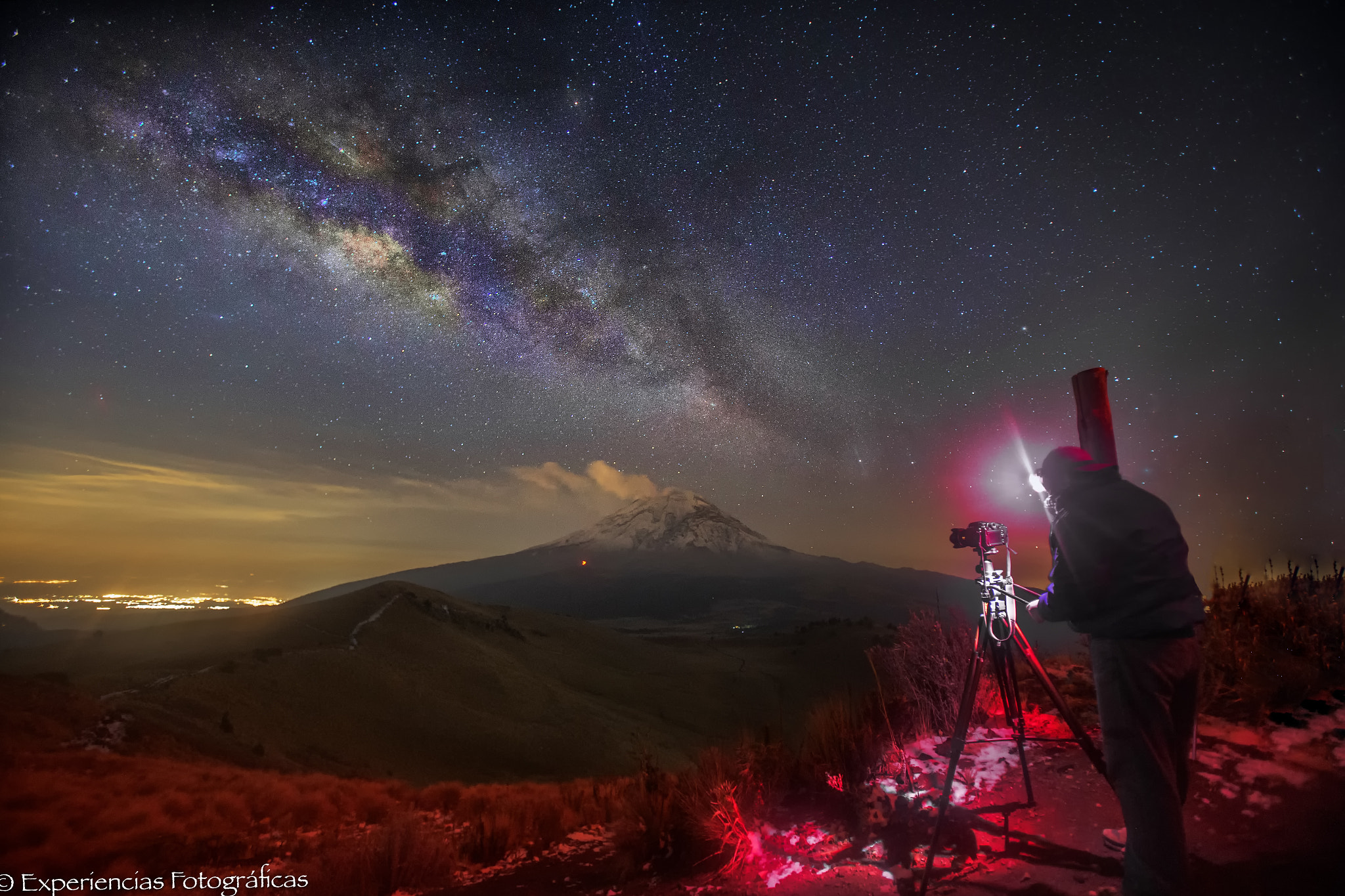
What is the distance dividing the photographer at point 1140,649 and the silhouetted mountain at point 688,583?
233ft

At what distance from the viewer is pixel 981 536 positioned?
390cm

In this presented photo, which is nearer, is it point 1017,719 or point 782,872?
point 782,872

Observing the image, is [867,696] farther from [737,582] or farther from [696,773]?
[737,582]

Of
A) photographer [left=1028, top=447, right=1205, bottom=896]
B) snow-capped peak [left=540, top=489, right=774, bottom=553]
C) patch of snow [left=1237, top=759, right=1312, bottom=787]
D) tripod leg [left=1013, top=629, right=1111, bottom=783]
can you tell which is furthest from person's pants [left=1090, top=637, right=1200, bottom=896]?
snow-capped peak [left=540, top=489, right=774, bottom=553]

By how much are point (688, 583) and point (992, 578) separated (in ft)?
468

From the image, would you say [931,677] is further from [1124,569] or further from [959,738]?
[1124,569]

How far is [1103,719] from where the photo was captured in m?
2.86

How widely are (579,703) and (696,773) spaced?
74.9 ft

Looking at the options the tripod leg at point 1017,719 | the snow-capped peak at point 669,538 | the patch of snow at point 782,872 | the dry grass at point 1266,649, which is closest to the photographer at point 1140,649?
the tripod leg at point 1017,719

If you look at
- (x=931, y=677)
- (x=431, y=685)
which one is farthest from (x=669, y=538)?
(x=931, y=677)

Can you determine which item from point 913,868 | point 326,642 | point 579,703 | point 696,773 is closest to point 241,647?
point 326,642

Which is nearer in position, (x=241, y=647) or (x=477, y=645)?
(x=241, y=647)

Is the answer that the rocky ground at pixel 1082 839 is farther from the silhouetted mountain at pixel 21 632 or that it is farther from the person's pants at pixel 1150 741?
the silhouetted mountain at pixel 21 632

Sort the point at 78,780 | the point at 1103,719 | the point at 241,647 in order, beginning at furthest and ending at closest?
the point at 241,647
the point at 78,780
the point at 1103,719
